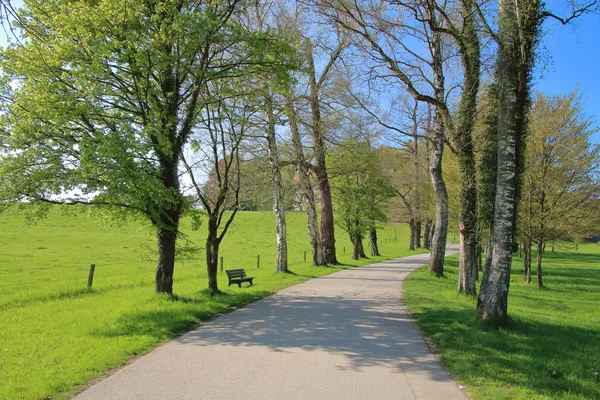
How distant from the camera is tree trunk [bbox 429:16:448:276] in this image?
13512mm

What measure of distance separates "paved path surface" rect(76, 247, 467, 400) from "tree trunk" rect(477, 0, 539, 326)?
5.63 ft

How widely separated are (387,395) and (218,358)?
2.51 metres

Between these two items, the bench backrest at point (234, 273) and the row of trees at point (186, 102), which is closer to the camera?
the row of trees at point (186, 102)

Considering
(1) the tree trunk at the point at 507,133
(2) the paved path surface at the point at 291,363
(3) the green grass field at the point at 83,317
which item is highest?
(1) the tree trunk at the point at 507,133

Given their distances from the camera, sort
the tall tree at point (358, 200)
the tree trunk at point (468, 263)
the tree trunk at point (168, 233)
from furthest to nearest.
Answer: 1. the tall tree at point (358, 200)
2. the tree trunk at point (468, 263)
3. the tree trunk at point (168, 233)

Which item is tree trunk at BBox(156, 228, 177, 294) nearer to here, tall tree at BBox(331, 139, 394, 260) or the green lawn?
the green lawn

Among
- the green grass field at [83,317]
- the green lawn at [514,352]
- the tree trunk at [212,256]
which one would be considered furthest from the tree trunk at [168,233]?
the green lawn at [514,352]

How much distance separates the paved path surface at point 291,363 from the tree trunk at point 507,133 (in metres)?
1.72

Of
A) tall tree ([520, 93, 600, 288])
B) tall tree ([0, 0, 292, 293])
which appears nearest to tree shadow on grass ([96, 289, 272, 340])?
tall tree ([0, 0, 292, 293])

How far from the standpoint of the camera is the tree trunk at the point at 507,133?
748 centimetres

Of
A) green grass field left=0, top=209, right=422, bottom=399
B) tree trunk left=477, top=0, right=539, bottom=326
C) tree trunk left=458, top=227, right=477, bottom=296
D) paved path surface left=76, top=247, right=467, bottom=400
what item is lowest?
green grass field left=0, top=209, right=422, bottom=399

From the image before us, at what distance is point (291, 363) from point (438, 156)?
1127cm

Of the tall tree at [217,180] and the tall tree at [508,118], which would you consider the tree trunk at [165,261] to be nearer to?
the tall tree at [217,180]

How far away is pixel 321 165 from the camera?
22.5m
